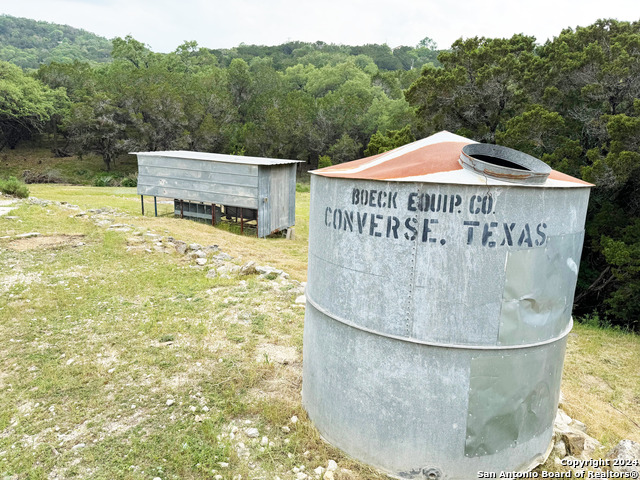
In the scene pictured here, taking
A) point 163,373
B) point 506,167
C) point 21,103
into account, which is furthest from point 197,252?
point 21,103

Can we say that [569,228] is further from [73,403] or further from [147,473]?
[73,403]

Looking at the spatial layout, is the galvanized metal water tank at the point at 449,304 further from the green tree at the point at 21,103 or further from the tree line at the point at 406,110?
the green tree at the point at 21,103

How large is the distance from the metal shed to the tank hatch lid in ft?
37.3

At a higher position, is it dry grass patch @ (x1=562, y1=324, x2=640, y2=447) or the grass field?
the grass field

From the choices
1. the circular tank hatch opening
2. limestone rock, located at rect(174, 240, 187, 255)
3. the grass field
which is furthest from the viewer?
limestone rock, located at rect(174, 240, 187, 255)

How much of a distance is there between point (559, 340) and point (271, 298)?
536cm

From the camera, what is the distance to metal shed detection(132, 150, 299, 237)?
52.0ft

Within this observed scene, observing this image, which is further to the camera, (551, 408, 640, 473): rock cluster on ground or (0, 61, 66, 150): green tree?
(0, 61, 66, 150): green tree

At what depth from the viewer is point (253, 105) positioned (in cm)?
4450

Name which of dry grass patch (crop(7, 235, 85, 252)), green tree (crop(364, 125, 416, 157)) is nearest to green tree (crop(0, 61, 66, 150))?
dry grass patch (crop(7, 235, 85, 252))

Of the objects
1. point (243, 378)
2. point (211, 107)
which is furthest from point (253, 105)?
point (243, 378)

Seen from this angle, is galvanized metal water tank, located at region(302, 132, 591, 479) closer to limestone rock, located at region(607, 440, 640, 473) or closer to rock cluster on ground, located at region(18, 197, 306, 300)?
limestone rock, located at region(607, 440, 640, 473)

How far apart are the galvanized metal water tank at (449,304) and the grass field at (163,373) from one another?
806 millimetres

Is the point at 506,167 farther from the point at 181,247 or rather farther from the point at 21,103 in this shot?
the point at 21,103
